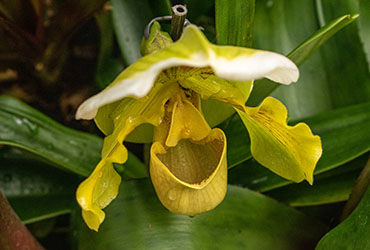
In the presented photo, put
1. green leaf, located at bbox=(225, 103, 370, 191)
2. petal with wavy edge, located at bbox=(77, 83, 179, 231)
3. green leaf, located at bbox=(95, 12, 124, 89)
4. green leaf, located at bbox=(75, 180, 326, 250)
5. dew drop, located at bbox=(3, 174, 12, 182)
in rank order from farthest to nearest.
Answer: green leaf, located at bbox=(95, 12, 124, 89)
dew drop, located at bbox=(3, 174, 12, 182)
green leaf, located at bbox=(225, 103, 370, 191)
green leaf, located at bbox=(75, 180, 326, 250)
petal with wavy edge, located at bbox=(77, 83, 179, 231)

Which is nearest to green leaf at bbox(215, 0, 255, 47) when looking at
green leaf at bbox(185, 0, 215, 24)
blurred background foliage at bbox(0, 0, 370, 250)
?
blurred background foliage at bbox(0, 0, 370, 250)

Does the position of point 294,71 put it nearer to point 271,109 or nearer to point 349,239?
point 271,109

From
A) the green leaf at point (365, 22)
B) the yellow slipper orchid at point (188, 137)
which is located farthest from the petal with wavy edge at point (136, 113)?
the green leaf at point (365, 22)

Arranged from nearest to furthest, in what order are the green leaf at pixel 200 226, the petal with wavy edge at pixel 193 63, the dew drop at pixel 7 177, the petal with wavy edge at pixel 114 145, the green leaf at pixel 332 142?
the petal with wavy edge at pixel 193 63, the petal with wavy edge at pixel 114 145, the green leaf at pixel 200 226, the green leaf at pixel 332 142, the dew drop at pixel 7 177

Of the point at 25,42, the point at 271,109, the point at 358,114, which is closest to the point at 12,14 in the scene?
the point at 25,42

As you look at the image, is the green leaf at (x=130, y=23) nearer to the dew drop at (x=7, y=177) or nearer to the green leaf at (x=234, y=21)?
the green leaf at (x=234, y=21)

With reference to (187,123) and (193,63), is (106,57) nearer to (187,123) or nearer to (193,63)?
(187,123)

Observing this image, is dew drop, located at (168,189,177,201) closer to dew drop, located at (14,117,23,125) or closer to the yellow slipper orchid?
the yellow slipper orchid
